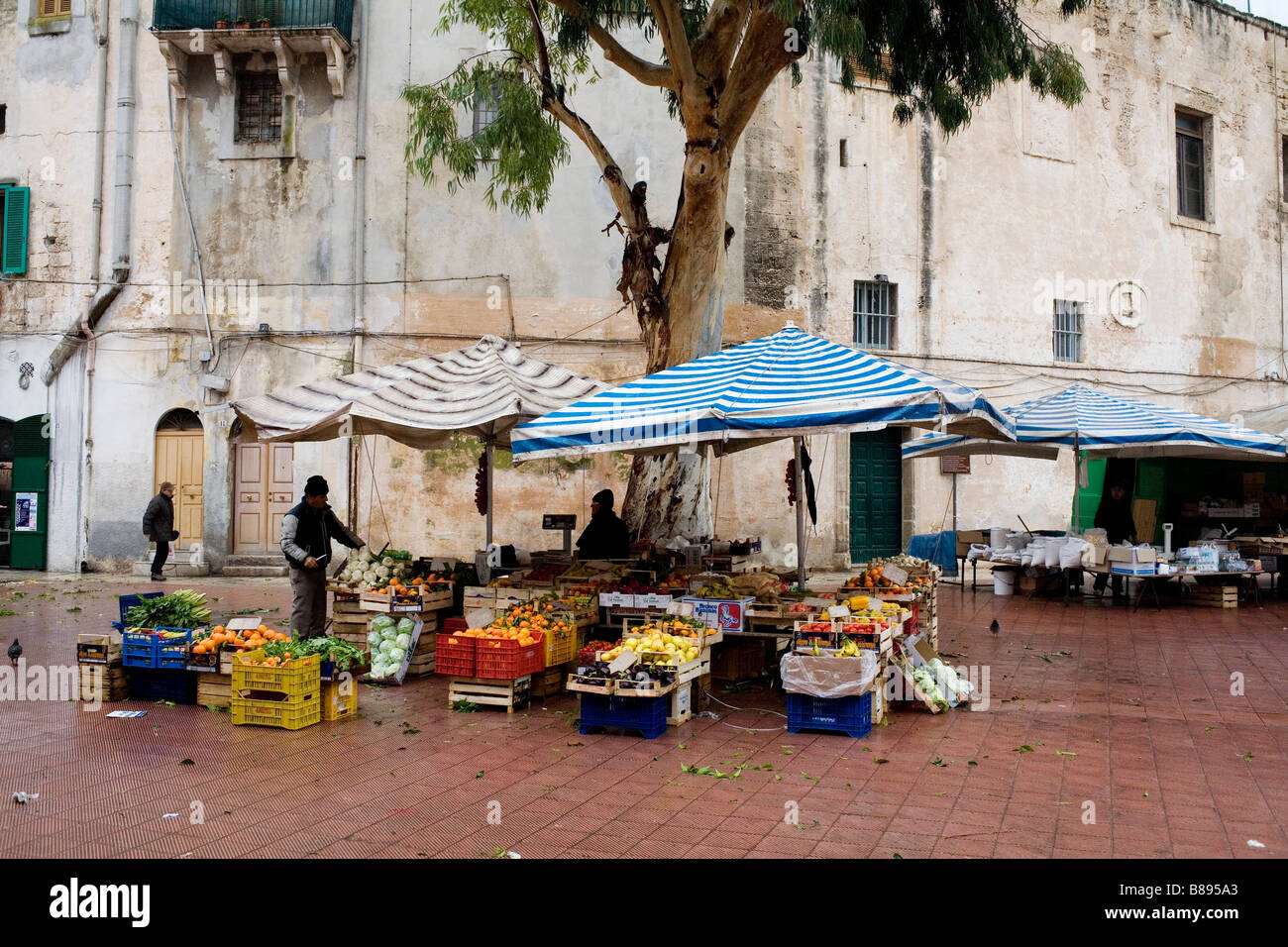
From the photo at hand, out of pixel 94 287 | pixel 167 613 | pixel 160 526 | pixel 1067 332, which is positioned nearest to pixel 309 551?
pixel 167 613

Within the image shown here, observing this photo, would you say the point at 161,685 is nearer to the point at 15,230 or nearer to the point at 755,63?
the point at 755,63

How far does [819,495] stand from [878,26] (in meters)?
9.96

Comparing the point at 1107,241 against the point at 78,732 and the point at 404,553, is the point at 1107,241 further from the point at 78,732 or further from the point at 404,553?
the point at 78,732

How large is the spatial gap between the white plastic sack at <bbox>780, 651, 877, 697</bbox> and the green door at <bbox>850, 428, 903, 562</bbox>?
13.3 metres

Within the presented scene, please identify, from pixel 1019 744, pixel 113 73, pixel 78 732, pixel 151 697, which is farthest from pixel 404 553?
pixel 113 73

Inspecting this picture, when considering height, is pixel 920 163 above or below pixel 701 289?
above

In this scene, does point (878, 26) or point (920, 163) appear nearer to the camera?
point (878, 26)

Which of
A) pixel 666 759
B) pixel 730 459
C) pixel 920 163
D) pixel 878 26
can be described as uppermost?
pixel 920 163

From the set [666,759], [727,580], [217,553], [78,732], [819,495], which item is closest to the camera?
[666,759]

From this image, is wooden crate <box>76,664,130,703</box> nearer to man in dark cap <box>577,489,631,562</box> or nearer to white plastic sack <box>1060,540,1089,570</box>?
man in dark cap <box>577,489,631,562</box>

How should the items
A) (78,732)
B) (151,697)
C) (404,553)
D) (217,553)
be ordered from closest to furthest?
(78,732) → (151,697) → (404,553) → (217,553)

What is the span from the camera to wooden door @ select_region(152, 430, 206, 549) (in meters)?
18.7

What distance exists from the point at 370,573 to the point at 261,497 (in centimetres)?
987

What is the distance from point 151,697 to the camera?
26.7ft
